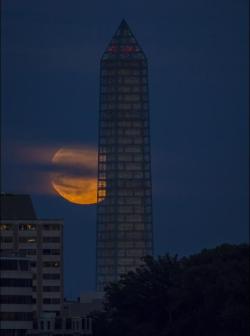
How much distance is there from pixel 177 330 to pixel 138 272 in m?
27.4

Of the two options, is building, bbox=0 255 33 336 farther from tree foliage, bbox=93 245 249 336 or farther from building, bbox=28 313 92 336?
tree foliage, bbox=93 245 249 336

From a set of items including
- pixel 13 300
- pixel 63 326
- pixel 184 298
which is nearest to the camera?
pixel 184 298

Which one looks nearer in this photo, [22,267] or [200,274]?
[200,274]

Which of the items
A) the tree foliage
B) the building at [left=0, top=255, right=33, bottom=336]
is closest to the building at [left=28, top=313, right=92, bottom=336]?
the tree foliage

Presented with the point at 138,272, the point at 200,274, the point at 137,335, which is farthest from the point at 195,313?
the point at 138,272

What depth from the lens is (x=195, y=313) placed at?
140m

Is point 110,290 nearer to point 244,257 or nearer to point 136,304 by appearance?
point 136,304

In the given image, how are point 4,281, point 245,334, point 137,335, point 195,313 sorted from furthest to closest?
1. point 4,281
2. point 137,335
3. point 195,313
4. point 245,334

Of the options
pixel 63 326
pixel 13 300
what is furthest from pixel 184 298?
pixel 63 326

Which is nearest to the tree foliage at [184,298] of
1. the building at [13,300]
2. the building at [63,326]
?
the building at [63,326]

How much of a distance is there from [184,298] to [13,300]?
29.1m

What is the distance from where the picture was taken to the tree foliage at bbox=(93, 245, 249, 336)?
422ft

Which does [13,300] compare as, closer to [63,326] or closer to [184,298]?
[63,326]

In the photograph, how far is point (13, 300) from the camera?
546 feet
